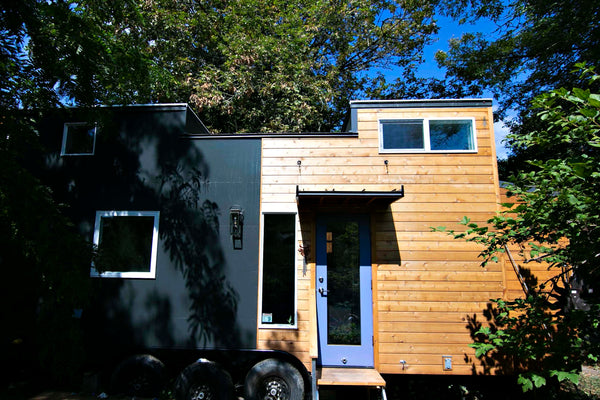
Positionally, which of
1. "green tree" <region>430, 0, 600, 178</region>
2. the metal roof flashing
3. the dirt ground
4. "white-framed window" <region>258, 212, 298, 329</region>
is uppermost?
"green tree" <region>430, 0, 600, 178</region>

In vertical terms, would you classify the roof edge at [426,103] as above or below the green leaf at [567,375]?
above

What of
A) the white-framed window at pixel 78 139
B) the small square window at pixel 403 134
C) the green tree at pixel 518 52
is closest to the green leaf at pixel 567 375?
the small square window at pixel 403 134

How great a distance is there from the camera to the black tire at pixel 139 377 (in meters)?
4.98

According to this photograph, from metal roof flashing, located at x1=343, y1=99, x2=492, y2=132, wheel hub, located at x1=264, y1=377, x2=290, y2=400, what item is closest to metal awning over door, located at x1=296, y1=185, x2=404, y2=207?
metal roof flashing, located at x1=343, y1=99, x2=492, y2=132

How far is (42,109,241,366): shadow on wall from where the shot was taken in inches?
202

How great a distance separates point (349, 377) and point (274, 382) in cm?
100

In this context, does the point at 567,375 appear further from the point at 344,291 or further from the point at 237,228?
the point at 237,228

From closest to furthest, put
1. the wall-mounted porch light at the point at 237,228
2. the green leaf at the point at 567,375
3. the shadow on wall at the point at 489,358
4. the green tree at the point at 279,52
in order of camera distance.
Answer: the green leaf at the point at 567,375 → the shadow on wall at the point at 489,358 → the wall-mounted porch light at the point at 237,228 → the green tree at the point at 279,52

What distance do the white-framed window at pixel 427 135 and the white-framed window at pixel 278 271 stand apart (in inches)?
72.4

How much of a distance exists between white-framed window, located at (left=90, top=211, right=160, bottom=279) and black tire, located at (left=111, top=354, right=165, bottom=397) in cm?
113

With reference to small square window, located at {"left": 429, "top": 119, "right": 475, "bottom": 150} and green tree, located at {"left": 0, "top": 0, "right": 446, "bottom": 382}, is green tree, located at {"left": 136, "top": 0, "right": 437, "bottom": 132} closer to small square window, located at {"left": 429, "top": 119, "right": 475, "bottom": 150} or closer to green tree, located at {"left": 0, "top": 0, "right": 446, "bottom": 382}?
green tree, located at {"left": 0, "top": 0, "right": 446, "bottom": 382}

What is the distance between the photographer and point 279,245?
209 inches

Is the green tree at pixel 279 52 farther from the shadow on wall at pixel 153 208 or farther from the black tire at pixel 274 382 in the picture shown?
the black tire at pixel 274 382

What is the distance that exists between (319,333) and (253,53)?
8421mm
